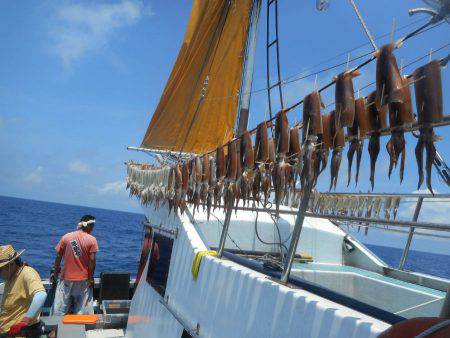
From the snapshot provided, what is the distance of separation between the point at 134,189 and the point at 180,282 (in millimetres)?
6412

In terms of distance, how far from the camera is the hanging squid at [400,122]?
212 centimetres

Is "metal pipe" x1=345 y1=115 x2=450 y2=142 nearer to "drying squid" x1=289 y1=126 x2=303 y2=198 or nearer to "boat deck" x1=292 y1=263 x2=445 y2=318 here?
"drying squid" x1=289 y1=126 x2=303 y2=198

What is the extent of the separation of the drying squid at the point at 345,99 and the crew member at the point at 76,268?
6.56 meters

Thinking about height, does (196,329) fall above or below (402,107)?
below

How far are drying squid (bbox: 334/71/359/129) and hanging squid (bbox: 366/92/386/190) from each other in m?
0.11

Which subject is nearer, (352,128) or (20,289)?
(352,128)

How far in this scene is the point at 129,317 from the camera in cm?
812

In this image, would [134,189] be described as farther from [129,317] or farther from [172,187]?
[172,187]

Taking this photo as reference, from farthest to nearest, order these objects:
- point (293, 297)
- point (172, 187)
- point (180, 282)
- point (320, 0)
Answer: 1. point (320, 0)
2. point (172, 187)
3. point (180, 282)
4. point (293, 297)

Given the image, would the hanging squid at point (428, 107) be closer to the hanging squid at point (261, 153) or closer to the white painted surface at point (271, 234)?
the hanging squid at point (261, 153)

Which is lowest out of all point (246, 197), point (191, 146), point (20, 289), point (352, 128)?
point (20, 289)

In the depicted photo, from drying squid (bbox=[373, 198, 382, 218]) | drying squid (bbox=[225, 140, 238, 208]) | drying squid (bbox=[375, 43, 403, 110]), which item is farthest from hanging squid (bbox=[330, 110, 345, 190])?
drying squid (bbox=[373, 198, 382, 218])

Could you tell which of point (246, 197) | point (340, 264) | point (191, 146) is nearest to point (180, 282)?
point (246, 197)

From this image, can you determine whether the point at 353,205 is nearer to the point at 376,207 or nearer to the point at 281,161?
the point at 376,207
